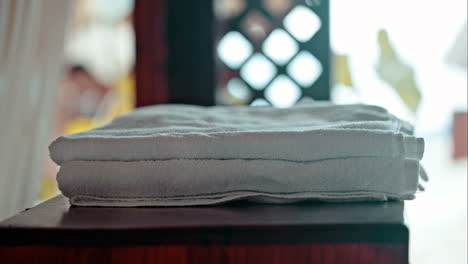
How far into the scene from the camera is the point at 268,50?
1866 mm

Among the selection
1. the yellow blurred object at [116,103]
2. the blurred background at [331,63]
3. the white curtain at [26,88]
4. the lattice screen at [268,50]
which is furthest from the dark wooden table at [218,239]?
the yellow blurred object at [116,103]

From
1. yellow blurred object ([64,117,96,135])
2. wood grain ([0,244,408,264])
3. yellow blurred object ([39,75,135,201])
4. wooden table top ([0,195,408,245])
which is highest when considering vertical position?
yellow blurred object ([39,75,135,201])

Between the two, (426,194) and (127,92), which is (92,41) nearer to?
(127,92)

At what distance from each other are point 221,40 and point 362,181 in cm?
119

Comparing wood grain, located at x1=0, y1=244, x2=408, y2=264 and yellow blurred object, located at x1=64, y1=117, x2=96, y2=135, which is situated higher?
yellow blurred object, located at x1=64, y1=117, x2=96, y2=135

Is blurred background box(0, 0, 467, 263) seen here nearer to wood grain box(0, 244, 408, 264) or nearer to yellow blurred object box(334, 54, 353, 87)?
yellow blurred object box(334, 54, 353, 87)

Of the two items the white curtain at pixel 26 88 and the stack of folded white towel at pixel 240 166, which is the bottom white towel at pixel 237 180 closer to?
the stack of folded white towel at pixel 240 166

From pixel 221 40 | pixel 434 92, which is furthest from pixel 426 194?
pixel 221 40

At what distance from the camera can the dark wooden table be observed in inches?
25.2

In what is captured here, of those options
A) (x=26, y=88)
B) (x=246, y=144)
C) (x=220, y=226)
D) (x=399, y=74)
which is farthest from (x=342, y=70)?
(x=220, y=226)

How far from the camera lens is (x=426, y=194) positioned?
195 centimetres

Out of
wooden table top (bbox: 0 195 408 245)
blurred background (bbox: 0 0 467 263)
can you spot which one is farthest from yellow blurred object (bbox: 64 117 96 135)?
wooden table top (bbox: 0 195 408 245)

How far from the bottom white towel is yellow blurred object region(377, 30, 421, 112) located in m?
1.23

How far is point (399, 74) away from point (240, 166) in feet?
4.31
